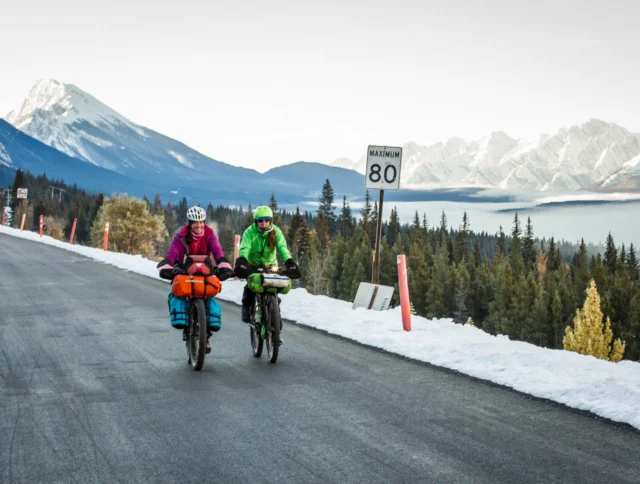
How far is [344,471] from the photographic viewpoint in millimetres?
4992

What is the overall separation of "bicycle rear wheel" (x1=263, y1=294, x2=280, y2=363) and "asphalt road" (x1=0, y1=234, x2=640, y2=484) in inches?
7.5

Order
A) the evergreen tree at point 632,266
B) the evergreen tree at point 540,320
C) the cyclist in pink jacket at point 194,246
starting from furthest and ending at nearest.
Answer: the evergreen tree at point 632,266
the evergreen tree at point 540,320
the cyclist in pink jacket at point 194,246

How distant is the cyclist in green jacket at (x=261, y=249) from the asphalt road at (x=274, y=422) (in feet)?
3.61

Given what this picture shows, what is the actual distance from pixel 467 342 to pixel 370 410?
14.1 feet

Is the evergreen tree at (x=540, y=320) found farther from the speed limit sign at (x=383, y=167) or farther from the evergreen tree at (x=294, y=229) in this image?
the speed limit sign at (x=383, y=167)

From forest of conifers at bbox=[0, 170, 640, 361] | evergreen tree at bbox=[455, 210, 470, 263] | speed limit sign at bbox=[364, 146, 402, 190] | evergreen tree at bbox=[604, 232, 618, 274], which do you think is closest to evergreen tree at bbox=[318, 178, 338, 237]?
forest of conifers at bbox=[0, 170, 640, 361]

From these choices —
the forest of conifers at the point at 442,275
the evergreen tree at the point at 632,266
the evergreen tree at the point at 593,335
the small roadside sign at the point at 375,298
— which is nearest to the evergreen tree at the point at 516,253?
the forest of conifers at the point at 442,275

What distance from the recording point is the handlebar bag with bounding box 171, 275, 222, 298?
28.5 ft

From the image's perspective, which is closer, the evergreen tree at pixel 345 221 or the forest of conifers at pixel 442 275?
the forest of conifers at pixel 442 275

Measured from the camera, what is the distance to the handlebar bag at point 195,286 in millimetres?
8688

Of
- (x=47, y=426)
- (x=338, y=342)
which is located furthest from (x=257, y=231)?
(x=47, y=426)

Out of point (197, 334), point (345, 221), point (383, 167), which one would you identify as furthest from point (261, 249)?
point (345, 221)

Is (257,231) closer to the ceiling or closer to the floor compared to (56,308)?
closer to the ceiling

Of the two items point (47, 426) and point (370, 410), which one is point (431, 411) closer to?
point (370, 410)
